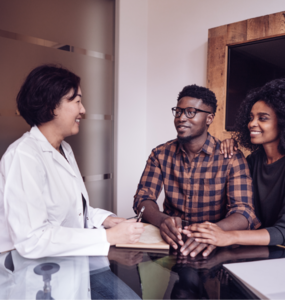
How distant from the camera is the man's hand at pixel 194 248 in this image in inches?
42.6

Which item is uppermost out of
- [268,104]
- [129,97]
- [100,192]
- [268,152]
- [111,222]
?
[129,97]

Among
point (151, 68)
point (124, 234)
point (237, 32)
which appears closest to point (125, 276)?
point (124, 234)

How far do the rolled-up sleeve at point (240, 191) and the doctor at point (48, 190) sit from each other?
2.06 ft

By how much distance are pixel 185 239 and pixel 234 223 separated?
0.32 meters

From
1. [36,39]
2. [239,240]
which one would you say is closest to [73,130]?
[239,240]

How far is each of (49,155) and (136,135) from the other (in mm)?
2205

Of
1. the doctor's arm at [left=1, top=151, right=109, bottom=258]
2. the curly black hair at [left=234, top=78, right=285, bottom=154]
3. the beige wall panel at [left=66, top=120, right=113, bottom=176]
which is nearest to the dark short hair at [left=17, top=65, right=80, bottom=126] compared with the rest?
the doctor's arm at [left=1, top=151, right=109, bottom=258]

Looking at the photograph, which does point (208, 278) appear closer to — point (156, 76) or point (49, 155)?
point (49, 155)

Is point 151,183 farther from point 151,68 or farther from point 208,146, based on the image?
point 151,68

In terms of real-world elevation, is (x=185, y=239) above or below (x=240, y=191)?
below

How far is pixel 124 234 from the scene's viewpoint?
1.15 m

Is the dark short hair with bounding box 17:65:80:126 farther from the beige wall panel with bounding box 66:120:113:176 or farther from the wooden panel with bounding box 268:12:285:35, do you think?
the wooden panel with bounding box 268:12:285:35

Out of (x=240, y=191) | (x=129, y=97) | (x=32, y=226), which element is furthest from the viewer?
(x=129, y=97)

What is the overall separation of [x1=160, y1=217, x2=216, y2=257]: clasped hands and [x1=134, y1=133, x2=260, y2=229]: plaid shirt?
16.9 inches
